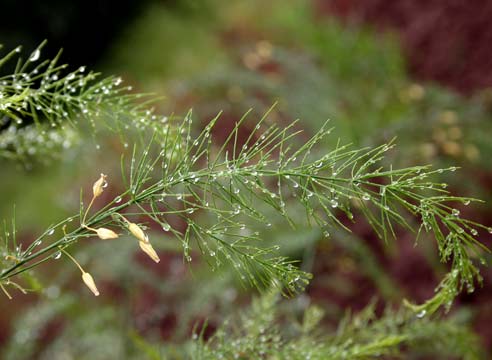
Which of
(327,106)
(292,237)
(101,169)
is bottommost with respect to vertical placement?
(101,169)

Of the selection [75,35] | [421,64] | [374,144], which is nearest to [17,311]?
[75,35]

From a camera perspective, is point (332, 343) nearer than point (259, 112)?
Yes

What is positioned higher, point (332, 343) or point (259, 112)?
point (332, 343)

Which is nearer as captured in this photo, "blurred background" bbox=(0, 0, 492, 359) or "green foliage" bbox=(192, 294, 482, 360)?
"green foliage" bbox=(192, 294, 482, 360)

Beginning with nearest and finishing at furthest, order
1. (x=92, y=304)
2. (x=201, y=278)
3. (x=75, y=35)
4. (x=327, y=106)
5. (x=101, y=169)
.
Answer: (x=201, y=278) → (x=327, y=106) → (x=92, y=304) → (x=101, y=169) → (x=75, y=35)

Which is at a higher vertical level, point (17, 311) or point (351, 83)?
point (351, 83)

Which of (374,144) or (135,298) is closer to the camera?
(374,144)

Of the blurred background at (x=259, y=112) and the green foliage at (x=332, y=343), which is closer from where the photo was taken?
the green foliage at (x=332, y=343)

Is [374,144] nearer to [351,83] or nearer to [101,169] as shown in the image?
[351,83]
